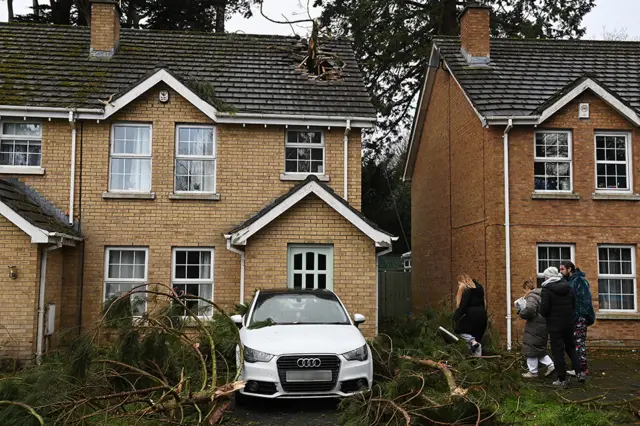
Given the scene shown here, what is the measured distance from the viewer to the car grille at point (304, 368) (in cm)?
812

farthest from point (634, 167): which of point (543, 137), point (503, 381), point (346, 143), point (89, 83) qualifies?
point (89, 83)

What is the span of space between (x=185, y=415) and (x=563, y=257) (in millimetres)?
11511

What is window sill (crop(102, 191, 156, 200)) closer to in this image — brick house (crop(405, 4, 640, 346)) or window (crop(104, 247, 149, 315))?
window (crop(104, 247, 149, 315))

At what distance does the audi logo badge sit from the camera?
8.12m

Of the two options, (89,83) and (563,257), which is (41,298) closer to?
(89,83)

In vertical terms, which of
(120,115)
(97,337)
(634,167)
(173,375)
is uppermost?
(120,115)

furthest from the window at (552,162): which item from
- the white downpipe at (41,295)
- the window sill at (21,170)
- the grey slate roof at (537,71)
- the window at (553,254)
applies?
the window sill at (21,170)

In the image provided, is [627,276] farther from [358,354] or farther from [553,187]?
[358,354]

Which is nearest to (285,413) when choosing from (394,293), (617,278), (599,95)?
(617,278)

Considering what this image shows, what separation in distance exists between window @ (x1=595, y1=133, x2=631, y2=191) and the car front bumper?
33.8ft

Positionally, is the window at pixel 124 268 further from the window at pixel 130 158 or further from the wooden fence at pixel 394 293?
the wooden fence at pixel 394 293

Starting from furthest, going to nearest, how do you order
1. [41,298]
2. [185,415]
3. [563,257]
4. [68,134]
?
[563,257]
[68,134]
[41,298]
[185,415]

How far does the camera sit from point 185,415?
710 cm

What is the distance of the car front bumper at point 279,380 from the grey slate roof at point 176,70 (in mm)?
7829
